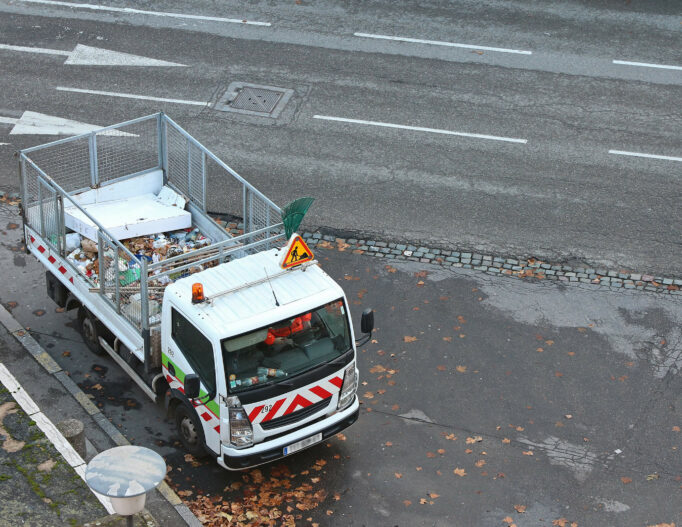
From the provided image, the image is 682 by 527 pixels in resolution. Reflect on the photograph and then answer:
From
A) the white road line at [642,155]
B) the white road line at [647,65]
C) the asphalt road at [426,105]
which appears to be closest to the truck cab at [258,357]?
the asphalt road at [426,105]

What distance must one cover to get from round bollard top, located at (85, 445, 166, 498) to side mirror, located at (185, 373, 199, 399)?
229 centimetres

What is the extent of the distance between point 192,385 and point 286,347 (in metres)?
1.06

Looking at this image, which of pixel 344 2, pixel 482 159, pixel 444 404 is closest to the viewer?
pixel 444 404

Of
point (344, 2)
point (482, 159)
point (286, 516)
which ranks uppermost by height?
point (344, 2)

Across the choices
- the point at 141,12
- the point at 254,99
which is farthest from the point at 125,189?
the point at 141,12

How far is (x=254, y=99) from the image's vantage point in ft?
59.8

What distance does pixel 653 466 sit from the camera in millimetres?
11078

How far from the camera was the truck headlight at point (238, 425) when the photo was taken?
32.4 feet

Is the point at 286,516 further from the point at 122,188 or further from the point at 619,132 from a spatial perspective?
the point at 619,132

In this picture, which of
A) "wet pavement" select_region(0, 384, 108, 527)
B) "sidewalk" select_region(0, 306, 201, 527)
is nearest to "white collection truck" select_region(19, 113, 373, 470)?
"sidewalk" select_region(0, 306, 201, 527)

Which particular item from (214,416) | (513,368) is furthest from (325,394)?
(513,368)

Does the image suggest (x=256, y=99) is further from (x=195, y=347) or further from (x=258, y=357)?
(x=258, y=357)

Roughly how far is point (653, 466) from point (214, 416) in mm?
5085

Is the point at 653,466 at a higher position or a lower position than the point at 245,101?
lower
